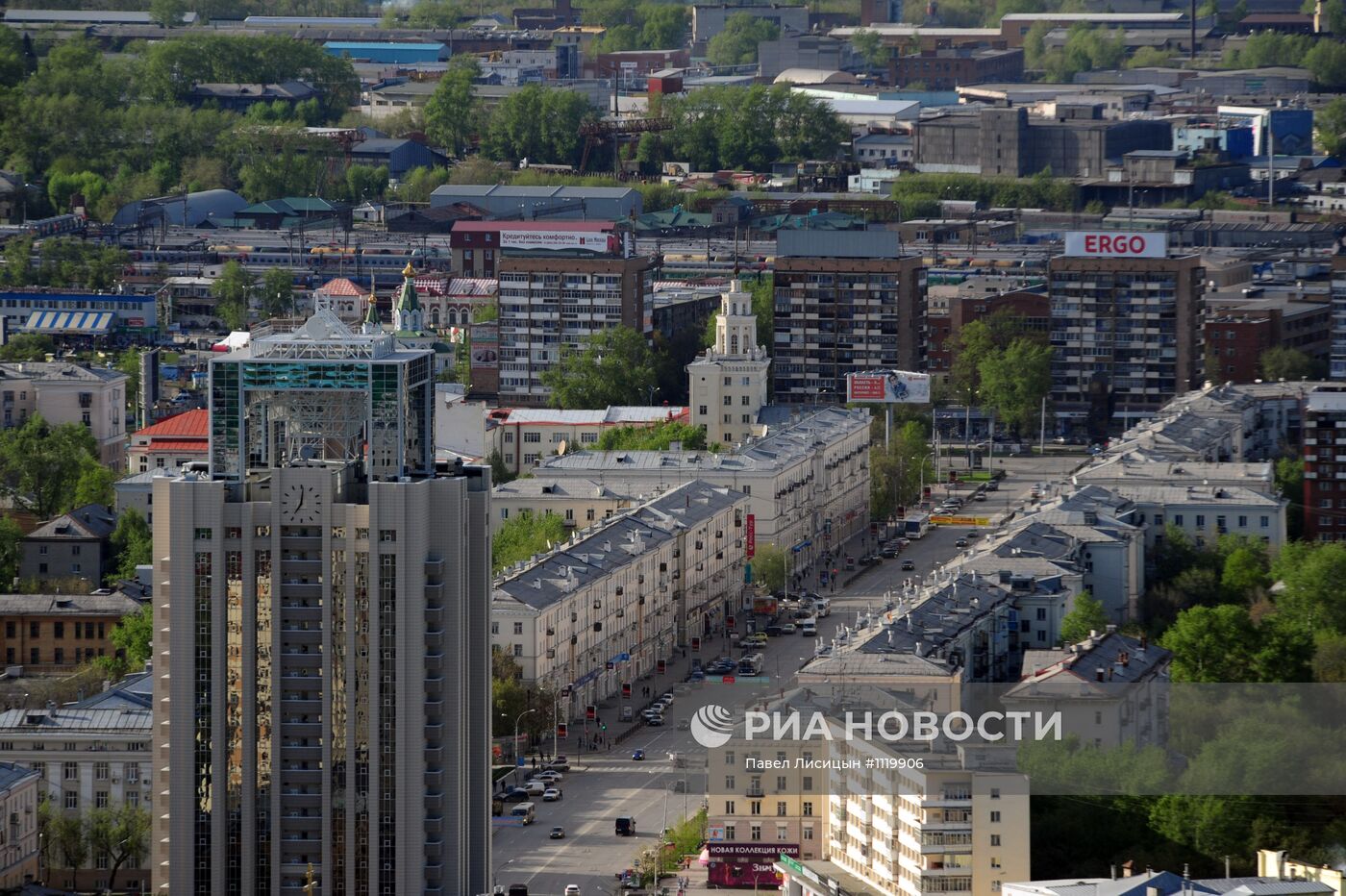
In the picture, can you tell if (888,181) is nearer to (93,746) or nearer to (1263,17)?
(1263,17)

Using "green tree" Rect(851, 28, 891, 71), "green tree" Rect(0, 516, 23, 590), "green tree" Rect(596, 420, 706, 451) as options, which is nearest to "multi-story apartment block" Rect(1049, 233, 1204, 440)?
"green tree" Rect(596, 420, 706, 451)

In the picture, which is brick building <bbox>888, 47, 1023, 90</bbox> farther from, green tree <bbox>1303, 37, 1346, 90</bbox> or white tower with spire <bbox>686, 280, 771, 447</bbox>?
white tower with spire <bbox>686, 280, 771, 447</bbox>

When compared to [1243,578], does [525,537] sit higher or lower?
higher

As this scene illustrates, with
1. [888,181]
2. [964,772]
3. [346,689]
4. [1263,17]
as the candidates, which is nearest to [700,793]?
[964,772]

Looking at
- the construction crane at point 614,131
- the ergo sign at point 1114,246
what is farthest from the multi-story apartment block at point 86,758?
the construction crane at point 614,131

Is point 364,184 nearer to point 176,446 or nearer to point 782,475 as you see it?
point 176,446

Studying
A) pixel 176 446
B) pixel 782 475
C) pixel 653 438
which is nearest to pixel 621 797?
pixel 782 475
